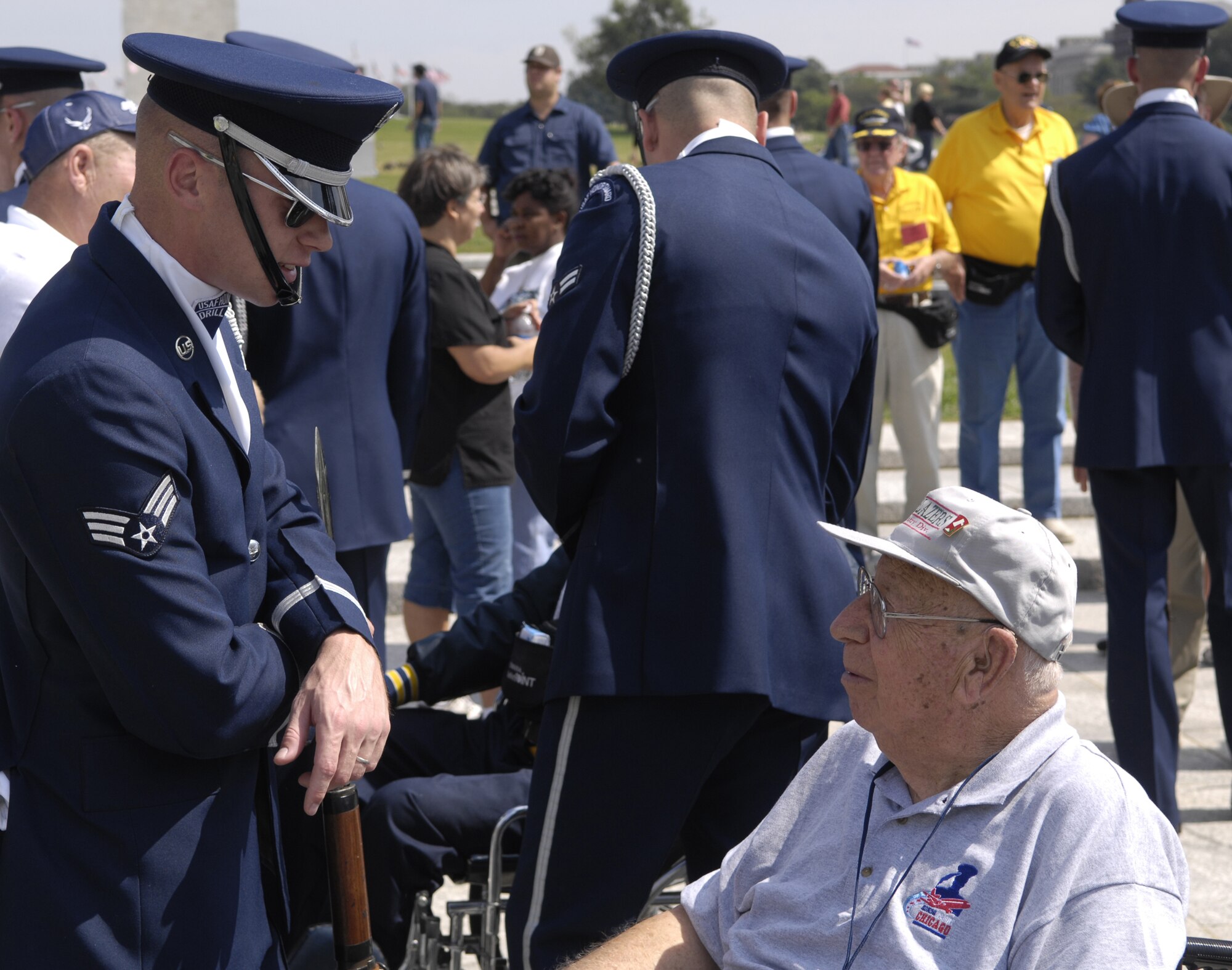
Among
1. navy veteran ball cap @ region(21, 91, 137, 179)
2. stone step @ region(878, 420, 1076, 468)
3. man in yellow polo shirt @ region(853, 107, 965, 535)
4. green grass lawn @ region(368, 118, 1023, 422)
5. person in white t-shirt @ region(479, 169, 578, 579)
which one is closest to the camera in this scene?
navy veteran ball cap @ region(21, 91, 137, 179)

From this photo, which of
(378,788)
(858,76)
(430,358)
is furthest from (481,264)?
(858,76)

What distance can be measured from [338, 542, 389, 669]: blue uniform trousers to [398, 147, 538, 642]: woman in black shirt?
726 millimetres

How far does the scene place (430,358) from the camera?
5.19 meters

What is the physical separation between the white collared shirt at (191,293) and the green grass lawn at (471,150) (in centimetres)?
731

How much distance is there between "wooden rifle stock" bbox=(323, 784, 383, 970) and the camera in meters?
2.11

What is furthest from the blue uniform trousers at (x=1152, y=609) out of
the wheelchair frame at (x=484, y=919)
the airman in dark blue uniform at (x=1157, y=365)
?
the wheelchair frame at (x=484, y=919)

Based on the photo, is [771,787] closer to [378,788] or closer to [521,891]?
[521,891]

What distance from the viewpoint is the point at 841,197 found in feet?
17.6

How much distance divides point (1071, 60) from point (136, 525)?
95520 millimetres

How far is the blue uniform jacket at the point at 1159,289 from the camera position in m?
4.23

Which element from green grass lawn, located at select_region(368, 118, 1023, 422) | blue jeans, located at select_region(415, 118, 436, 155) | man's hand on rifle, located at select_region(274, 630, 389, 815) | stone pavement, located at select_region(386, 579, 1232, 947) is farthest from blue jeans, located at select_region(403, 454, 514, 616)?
blue jeans, located at select_region(415, 118, 436, 155)

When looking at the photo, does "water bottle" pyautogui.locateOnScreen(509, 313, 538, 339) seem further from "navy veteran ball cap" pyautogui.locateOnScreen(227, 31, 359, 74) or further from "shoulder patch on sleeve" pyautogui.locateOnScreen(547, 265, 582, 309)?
"shoulder patch on sleeve" pyautogui.locateOnScreen(547, 265, 582, 309)

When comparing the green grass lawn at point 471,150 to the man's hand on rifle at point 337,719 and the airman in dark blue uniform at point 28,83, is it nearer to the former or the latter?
the airman in dark blue uniform at point 28,83

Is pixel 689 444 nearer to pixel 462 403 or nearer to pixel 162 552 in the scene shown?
pixel 162 552
